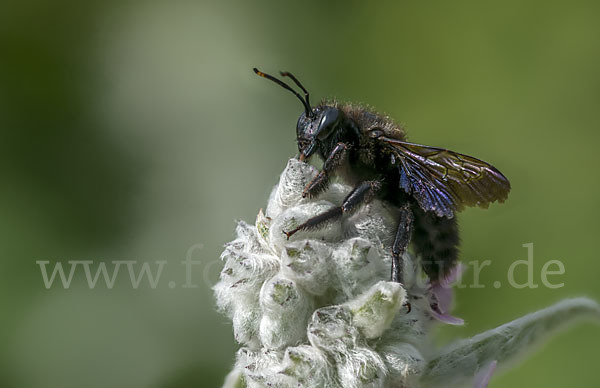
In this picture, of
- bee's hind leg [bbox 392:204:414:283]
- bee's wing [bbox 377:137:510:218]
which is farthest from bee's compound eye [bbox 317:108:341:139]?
bee's hind leg [bbox 392:204:414:283]

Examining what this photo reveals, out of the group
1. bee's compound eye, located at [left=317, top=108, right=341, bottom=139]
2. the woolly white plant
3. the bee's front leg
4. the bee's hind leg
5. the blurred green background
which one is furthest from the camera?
the blurred green background

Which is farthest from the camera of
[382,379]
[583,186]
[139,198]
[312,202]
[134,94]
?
[134,94]

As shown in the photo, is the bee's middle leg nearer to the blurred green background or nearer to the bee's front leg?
the bee's front leg

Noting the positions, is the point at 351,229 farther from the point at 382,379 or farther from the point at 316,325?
the point at 382,379

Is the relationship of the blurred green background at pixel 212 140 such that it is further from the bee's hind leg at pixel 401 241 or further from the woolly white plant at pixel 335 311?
the bee's hind leg at pixel 401 241

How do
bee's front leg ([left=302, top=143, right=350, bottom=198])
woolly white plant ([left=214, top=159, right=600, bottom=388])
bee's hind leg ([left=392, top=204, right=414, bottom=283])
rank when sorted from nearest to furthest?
woolly white plant ([left=214, top=159, right=600, bottom=388])
bee's hind leg ([left=392, top=204, right=414, bottom=283])
bee's front leg ([left=302, top=143, right=350, bottom=198])

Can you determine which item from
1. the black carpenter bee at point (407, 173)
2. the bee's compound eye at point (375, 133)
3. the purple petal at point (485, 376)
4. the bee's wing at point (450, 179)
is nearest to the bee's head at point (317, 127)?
the black carpenter bee at point (407, 173)

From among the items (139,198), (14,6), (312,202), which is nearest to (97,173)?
(139,198)

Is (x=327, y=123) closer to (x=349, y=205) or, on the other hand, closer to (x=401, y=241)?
(x=349, y=205)
